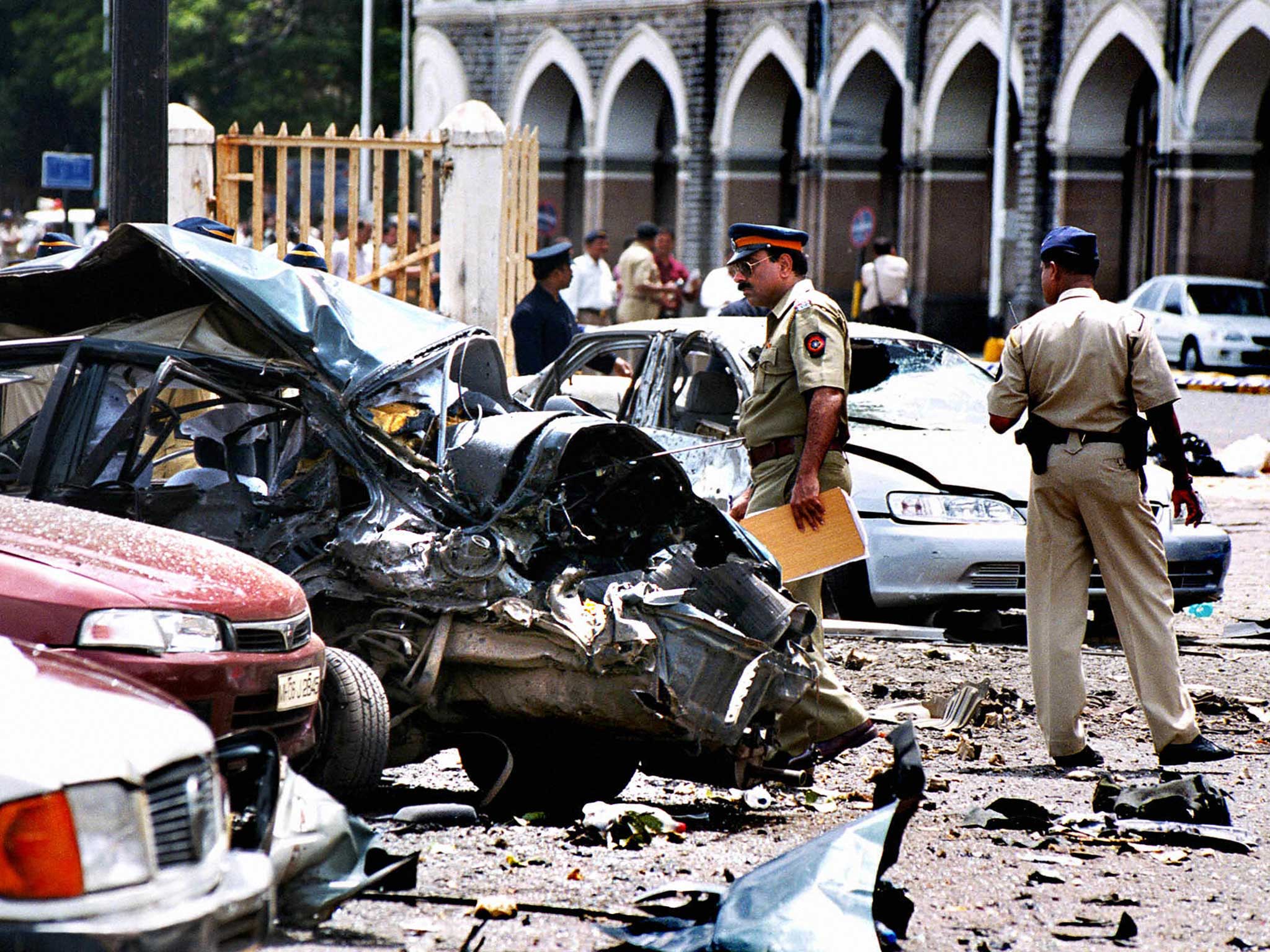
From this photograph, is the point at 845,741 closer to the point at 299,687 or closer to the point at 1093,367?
the point at 1093,367

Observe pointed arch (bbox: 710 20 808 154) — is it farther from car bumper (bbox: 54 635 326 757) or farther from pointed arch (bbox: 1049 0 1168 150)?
car bumper (bbox: 54 635 326 757)

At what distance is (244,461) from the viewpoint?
656 centimetres

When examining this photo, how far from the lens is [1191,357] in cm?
2745

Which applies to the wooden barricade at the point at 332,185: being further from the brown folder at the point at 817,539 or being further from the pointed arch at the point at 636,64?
the pointed arch at the point at 636,64

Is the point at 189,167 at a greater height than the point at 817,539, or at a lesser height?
greater

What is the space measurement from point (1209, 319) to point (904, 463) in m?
19.2

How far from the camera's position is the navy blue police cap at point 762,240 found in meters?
7.03

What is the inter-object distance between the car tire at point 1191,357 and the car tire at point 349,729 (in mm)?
23343

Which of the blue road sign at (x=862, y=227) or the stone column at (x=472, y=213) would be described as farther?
the blue road sign at (x=862, y=227)

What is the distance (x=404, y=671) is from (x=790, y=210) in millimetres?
33243

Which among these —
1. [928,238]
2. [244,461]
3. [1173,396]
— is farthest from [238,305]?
[928,238]

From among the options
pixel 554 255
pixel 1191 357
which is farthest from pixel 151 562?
pixel 1191 357

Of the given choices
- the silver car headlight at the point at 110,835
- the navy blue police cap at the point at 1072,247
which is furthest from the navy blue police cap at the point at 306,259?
the silver car headlight at the point at 110,835

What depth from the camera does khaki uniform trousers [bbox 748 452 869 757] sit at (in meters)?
6.11
